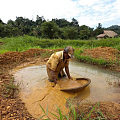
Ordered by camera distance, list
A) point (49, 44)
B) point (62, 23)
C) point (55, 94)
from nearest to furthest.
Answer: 1. point (55, 94)
2. point (49, 44)
3. point (62, 23)

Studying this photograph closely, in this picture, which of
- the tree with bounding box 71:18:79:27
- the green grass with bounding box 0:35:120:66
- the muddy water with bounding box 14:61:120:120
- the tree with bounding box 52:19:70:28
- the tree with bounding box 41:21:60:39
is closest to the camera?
the muddy water with bounding box 14:61:120:120

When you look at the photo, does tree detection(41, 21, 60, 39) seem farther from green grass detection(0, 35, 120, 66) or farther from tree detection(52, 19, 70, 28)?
tree detection(52, 19, 70, 28)

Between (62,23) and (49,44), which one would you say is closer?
(49,44)

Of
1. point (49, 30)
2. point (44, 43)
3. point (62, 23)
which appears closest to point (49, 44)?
point (44, 43)

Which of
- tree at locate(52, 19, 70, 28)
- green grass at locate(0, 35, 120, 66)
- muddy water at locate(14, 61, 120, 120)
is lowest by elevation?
muddy water at locate(14, 61, 120, 120)

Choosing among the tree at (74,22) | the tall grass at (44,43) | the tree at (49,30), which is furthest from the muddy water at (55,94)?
the tree at (74,22)

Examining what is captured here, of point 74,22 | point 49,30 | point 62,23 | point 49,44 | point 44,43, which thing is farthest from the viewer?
point 74,22

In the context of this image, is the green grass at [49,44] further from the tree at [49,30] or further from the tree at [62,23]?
the tree at [62,23]

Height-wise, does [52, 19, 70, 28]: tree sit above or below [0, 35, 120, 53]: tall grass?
above

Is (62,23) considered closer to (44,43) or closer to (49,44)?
(49,44)

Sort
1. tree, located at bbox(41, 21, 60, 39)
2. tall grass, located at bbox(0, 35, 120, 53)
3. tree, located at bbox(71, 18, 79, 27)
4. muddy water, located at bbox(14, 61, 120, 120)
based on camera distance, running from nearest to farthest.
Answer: muddy water, located at bbox(14, 61, 120, 120) < tall grass, located at bbox(0, 35, 120, 53) < tree, located at bbox(41, 21, 60, 39) < tree, located at bbox(71, 18, 79, 27)

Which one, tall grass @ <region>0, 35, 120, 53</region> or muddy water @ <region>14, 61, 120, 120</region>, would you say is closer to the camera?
muddy water @ <region>14, 61, 120, 120</region>

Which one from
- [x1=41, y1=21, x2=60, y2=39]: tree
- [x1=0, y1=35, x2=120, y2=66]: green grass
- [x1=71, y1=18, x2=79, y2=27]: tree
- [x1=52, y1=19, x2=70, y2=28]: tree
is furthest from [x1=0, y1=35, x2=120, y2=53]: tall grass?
[x1=71, y1=18, x2=79, y2=27]: tree

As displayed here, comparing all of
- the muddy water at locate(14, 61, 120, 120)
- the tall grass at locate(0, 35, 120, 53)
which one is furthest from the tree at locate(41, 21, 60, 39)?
the muddy water at locate(14, 61, 120, 120)
